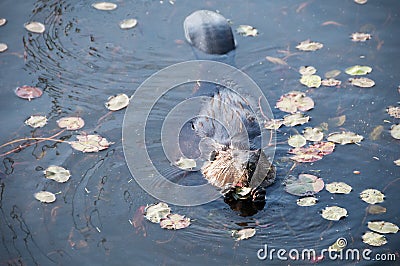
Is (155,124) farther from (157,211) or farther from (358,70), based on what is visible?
(358,70)

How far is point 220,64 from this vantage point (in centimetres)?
637

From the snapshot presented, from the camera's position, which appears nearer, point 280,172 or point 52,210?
point 52,210

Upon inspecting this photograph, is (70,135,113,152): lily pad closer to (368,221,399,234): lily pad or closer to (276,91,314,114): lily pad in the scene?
(276,91,314,114): lily pad

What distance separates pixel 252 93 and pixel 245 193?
1.58m

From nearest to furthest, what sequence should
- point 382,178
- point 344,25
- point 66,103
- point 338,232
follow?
1. point 338,232
2. point 382,178
3. point 66,103
4. point 344,25

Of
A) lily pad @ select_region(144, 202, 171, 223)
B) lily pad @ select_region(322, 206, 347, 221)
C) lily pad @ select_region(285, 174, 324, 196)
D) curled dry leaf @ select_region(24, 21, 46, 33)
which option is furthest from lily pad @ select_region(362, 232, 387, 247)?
curled dry leaf @ select_region(24, 21, 46, 33)

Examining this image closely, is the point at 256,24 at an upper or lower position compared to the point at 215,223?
upper

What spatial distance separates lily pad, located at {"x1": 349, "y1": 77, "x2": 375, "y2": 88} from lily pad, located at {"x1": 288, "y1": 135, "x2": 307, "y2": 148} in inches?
43.0

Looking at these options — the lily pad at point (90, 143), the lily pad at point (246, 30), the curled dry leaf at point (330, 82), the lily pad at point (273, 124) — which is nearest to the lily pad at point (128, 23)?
the lily pad at point (246, 30)

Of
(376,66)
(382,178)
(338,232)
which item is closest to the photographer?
(338,232)

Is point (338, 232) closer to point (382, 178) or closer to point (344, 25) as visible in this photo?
point (382, 178)

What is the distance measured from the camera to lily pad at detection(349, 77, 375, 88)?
20.0 ft

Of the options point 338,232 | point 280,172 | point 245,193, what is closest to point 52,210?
point 245,193

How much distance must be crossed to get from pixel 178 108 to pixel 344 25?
2.44m
